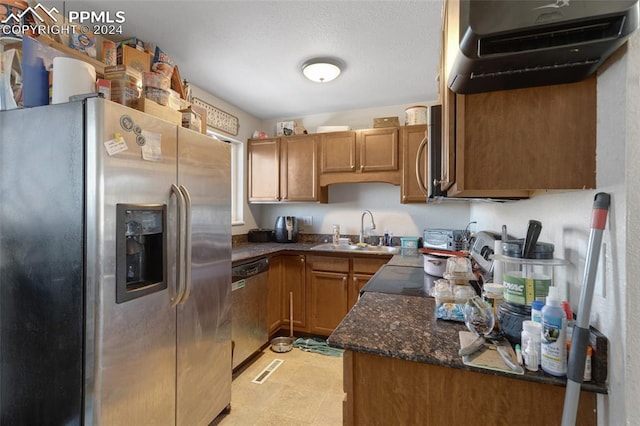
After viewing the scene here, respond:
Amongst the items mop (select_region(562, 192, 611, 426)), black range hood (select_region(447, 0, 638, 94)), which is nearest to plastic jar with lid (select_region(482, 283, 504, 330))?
mop (select_region(562, 192, 611, 426))

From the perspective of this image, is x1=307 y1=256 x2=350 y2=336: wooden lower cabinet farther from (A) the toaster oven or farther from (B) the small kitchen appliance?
(A) the toaster oven

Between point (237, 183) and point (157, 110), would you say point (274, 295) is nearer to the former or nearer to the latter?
point (237, 183)

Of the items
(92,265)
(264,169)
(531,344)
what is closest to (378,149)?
(264,169)

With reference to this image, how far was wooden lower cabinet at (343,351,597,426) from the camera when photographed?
0.76 m

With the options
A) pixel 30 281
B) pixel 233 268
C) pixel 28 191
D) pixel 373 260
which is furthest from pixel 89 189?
pixel 373 260

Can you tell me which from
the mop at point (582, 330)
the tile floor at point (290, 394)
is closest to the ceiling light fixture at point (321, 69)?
the mop at point (582, 330)

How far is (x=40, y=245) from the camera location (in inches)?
46.9

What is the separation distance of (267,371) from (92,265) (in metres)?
1.69

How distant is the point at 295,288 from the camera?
2.95 metres

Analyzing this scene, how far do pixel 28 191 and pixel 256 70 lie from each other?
1.74m

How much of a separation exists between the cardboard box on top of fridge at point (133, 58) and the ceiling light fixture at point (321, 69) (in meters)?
1.10

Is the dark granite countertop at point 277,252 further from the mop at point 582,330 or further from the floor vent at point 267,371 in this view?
the mop at point 582,330

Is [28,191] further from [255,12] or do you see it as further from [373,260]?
[373,260]

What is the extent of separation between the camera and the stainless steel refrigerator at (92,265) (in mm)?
1119
